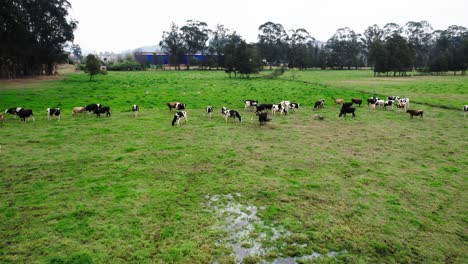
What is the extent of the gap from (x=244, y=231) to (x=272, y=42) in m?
126

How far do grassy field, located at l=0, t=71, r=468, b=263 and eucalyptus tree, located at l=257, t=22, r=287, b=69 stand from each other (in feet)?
354

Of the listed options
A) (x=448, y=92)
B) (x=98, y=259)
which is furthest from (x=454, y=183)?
(x=448, y=92)

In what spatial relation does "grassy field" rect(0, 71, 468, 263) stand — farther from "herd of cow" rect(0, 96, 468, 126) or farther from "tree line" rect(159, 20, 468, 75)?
"tree line" rect(159, 20, 468, 75)

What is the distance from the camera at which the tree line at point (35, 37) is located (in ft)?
163

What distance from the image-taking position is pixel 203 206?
9.95m

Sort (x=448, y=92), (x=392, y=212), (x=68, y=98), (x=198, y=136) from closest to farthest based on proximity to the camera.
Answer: (x=392, y=212)
(x=198, y=136)
(x=68, y=98)
(x=448, y=92)

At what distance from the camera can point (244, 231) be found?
28.3 ft

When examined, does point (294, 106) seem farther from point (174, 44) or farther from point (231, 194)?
point (174, 44)

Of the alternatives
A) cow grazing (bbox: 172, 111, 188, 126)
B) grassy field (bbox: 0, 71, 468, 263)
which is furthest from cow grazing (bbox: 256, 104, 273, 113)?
cow grazing (bbox: 172, 111, 188, 126)

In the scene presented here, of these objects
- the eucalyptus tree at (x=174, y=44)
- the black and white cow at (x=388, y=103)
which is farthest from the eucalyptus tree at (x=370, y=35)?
the black and white cow at (x=388, y=103)

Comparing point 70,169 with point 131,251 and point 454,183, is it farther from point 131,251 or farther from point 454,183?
point 454,183

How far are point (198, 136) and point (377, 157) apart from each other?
10237 millimetres

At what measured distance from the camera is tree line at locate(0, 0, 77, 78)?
4953 cm

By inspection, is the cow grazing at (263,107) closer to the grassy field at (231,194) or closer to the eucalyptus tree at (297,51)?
the grassy field at (231,194)
